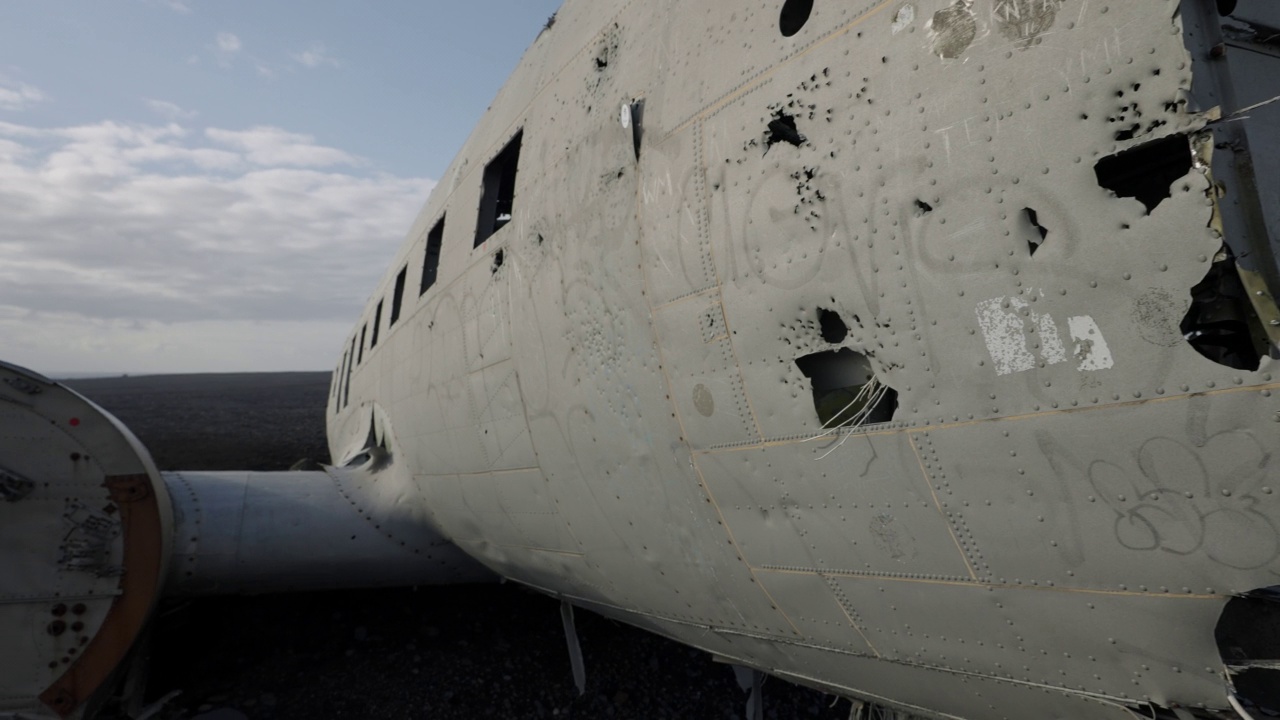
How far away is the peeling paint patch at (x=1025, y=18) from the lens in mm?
2059

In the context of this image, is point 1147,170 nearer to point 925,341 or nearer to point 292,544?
point 925,341

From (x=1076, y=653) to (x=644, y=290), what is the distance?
6.69 ft

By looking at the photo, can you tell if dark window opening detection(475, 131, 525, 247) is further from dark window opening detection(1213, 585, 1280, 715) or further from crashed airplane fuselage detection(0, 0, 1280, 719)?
dark window opening detection(1213, 585, 1280, 715)

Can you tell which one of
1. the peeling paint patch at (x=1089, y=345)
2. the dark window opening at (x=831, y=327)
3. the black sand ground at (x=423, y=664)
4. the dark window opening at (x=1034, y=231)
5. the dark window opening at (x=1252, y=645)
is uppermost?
the dark window opening at (x=1034, y=231)

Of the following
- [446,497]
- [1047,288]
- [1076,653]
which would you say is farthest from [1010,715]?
[446,497]

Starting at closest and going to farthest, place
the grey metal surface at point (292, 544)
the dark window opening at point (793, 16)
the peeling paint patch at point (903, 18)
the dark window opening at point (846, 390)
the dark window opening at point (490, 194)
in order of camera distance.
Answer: the peeling paint patch at point (903, 18) < the dark window opening at point (846, 390) < the dark window opening at point (793, 16) < the dark window opening at point (490, 194) < the grey metal surface at point (292, 544)

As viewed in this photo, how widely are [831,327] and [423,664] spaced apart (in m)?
6.13

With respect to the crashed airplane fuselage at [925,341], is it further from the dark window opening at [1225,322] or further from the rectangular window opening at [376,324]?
the rectangular window opening at [376,324]

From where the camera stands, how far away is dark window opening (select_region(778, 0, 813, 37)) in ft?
9.27

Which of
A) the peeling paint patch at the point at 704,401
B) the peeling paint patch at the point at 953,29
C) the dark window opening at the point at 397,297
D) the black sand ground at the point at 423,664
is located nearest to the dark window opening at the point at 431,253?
the dark window opening at the point at 397,297

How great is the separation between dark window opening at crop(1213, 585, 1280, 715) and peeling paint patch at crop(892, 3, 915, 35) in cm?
184

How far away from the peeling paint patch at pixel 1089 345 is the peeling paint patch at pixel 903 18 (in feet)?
3.44

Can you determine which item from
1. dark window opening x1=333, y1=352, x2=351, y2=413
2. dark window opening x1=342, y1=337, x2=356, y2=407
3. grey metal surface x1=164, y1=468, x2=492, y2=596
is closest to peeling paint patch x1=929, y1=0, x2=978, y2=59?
grey metal surface x1=164, y1=468, x2=492, y2=596

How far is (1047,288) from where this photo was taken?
2.04 meters
